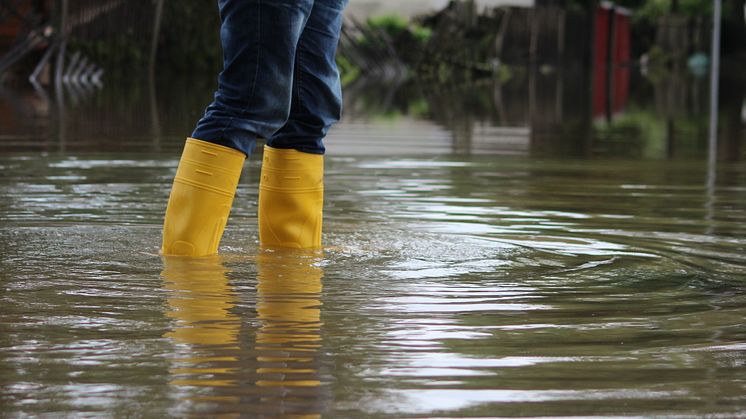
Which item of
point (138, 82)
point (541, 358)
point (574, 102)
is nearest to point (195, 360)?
point (541, 358)

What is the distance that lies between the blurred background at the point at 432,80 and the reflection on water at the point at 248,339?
13.0 ft

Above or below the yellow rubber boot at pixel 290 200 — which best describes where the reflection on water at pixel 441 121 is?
below

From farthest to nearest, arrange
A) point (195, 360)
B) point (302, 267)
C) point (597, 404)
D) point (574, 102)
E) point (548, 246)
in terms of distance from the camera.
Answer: point (574, 102), point (548, 246), point (302, 267), point (195, 360), point (597, 404)

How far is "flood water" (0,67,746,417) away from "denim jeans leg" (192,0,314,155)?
11.7 inches

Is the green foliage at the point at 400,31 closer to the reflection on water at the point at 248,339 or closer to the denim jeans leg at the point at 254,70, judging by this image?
the denim jeans leg at the point at 254,70

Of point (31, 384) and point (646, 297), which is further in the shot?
point (646, 297)

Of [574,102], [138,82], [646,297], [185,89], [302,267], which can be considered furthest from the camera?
[138,82]

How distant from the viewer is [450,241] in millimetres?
3672

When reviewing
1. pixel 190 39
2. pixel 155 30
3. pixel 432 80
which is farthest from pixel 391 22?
pixel 155 30

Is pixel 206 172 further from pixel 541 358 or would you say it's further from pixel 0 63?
pixel 0 63

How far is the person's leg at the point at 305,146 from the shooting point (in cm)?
363

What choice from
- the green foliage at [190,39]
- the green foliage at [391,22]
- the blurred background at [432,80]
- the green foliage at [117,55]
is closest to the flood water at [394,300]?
the blurred background at [432,80]

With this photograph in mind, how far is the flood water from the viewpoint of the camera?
2053 mm

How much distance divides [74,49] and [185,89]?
341cm
